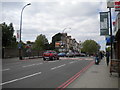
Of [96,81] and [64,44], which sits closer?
[96,81]

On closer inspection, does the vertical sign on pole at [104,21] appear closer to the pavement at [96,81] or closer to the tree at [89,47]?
the pavement at [96,81]

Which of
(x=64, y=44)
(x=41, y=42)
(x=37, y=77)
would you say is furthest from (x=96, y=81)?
(x=64, y=44)

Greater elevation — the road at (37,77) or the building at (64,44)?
the building at (64,44)

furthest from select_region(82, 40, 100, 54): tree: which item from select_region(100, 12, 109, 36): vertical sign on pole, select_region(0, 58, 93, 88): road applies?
select_region(0, 58, 93, 88): road

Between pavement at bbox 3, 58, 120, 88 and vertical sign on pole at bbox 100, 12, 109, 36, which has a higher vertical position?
vertical sign on pole at bbox 100, 12, 109, 36

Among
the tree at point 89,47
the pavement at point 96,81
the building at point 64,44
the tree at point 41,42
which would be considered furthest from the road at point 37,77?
the tree at point 89,47

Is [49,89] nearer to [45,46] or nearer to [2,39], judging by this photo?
[2,39]

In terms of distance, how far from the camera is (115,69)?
10.8 metres

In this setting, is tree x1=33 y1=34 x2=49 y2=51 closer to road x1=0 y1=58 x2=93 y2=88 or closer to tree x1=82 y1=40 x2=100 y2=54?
tree x1=82 y1=40 x2=100 y2=54

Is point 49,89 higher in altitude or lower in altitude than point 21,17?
lower

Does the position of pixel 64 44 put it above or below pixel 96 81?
above

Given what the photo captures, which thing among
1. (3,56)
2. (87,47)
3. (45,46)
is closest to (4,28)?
(3,56)

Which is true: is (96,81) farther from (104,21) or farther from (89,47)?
(89,47)

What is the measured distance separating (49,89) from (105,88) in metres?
2.55
